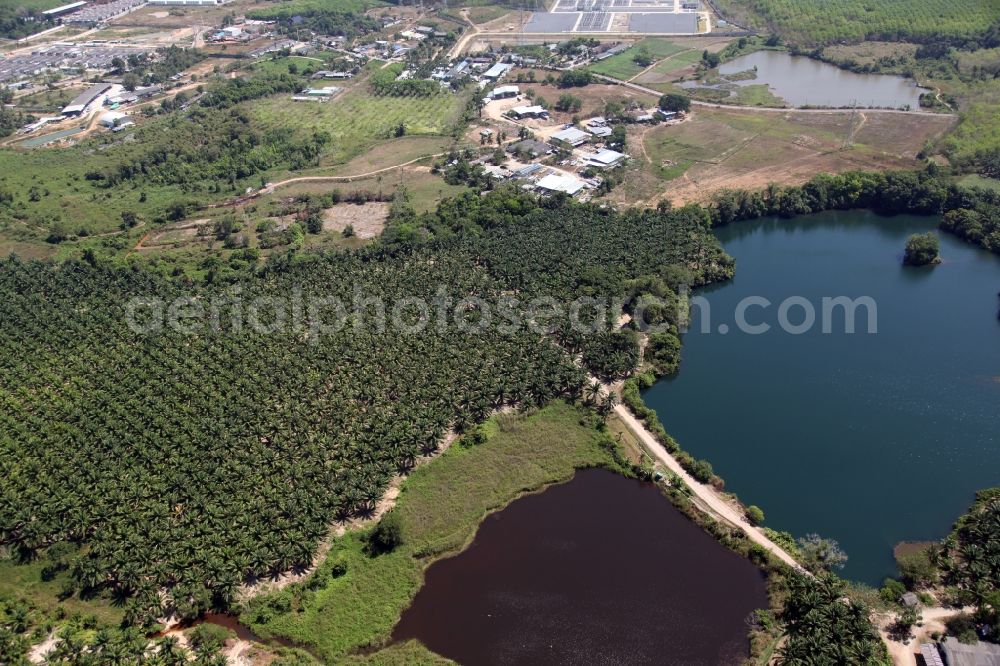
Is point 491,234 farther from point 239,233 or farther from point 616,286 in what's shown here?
point 239,233

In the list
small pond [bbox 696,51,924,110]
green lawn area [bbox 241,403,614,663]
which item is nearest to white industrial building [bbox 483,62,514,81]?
small pond [bbox 696,51,924,110]

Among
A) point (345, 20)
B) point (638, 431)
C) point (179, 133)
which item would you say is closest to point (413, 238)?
point (638, 431)

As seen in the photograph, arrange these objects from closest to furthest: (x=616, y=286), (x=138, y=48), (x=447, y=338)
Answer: (x=447, y=338) < (x=616, y=286) < (x=138, y=48)

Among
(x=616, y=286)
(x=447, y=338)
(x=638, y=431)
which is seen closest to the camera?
(x=638, y=431)

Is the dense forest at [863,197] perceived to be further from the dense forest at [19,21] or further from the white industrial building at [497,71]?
the dense forest at [19,21]

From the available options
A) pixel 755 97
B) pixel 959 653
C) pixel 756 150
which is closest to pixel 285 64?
pixel 755 97

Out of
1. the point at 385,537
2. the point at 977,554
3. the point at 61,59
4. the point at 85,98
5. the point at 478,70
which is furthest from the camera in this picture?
the point at 61,59

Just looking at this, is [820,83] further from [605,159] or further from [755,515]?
[755,515]
